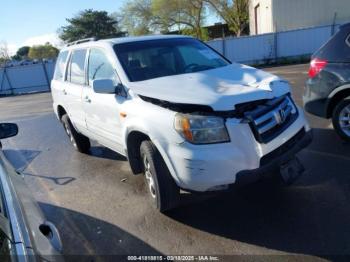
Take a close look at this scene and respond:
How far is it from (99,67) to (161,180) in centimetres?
201

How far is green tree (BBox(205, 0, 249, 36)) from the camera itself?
36.4 metres

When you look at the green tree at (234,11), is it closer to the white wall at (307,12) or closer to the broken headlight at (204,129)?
the white wall at (307,12)

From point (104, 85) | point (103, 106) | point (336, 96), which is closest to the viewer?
point (104, 85)

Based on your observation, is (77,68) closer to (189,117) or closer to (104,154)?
(104,154)

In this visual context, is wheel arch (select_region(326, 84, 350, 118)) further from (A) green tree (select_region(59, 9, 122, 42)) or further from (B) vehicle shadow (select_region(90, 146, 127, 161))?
(A) green tree (select_region(59, 9, 122, 42))

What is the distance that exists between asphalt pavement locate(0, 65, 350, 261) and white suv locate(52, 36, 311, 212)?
383 mm

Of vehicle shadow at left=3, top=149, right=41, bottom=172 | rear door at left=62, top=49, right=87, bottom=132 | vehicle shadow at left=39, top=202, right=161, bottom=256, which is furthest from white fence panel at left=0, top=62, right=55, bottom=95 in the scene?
vehicle shadow at left=39, top=202, right=161, bottom=256

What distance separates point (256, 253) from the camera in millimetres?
3076

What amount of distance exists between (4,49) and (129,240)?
67.1m

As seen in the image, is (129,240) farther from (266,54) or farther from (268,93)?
(266,54)

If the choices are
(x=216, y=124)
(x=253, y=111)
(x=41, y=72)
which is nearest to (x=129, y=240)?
(x=216, y=124)

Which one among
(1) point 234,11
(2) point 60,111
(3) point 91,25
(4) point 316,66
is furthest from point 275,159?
(3) point 91,25

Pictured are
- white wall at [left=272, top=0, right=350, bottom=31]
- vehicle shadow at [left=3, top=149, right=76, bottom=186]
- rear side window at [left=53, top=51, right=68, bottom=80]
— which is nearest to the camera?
vehicle shadow at [left=3, top=149, right=76, bottom=186]

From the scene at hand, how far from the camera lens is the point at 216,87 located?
11.5 feet
